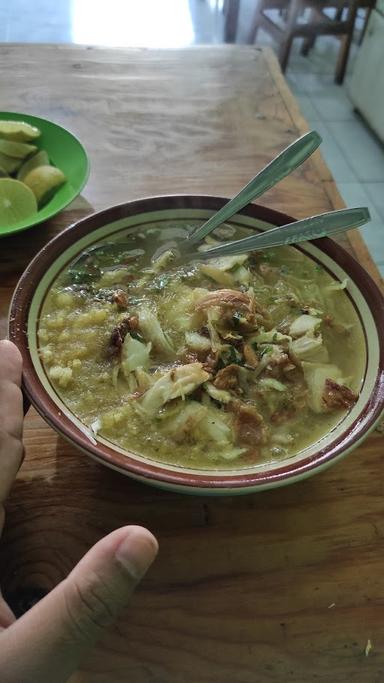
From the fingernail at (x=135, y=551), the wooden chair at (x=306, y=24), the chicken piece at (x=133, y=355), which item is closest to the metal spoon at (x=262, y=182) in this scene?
the chicken piece at (x=133, y=355)

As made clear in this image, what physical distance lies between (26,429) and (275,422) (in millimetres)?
393

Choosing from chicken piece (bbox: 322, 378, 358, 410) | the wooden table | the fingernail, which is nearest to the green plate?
the wooden table

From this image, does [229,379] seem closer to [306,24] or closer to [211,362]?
[211,362]

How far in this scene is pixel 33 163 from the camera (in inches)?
51.5

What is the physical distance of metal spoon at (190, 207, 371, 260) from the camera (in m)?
1.02

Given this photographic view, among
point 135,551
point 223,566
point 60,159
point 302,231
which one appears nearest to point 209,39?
point 60,159

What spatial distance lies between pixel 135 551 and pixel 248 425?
1.09 ft

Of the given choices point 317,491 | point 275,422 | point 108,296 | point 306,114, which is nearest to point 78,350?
point 108,296

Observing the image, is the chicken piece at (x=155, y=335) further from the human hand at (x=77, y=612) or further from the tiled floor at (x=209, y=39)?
the tiled floor at (x=209, y=39)

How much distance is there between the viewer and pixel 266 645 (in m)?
0.73

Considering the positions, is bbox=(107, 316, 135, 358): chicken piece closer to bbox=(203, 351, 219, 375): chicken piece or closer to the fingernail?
bbox=(203, 351, 219, 375): chicken piece

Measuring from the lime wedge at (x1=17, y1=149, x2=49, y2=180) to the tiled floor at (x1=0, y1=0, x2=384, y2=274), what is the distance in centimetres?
204

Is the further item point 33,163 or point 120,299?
point 33,163

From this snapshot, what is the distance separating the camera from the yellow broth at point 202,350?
828 millimetres
